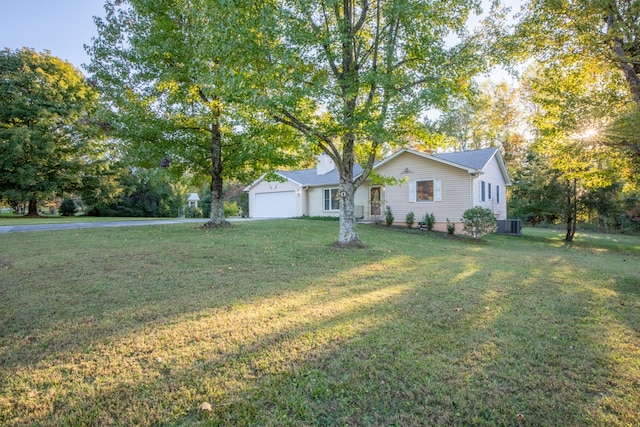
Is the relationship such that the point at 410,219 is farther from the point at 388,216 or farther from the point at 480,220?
the point at 480,220

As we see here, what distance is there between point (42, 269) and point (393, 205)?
16.1m

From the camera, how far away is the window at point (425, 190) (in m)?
17.7

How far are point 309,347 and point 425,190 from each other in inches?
640

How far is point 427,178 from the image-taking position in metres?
18.0

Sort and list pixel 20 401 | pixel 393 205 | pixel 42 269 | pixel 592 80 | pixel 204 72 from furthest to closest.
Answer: pixel 393 205 < pixel 592 80 < pixel 204 72 < pixel 42 269 < pixel 20 401

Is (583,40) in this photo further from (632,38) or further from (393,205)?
(393,205)

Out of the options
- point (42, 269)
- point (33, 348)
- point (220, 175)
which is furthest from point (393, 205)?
point (33, 348)

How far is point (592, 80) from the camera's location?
9820 mm

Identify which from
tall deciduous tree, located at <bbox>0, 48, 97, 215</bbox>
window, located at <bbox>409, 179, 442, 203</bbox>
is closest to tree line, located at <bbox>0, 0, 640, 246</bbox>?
window, located at <bbox>409, 179, 442, 203</bbox>

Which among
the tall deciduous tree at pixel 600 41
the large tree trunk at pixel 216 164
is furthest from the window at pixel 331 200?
the tall deciduous tree at pixel 600 41

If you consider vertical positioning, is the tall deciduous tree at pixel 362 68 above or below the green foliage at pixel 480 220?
above

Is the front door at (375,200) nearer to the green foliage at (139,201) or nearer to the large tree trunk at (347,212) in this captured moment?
the large tree trunk at (347,212)

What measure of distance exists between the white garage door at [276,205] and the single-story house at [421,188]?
0.10 meters

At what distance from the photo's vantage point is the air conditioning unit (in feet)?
63.4
